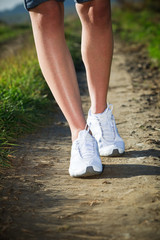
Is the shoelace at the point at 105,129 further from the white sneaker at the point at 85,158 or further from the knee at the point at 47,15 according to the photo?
the knee at the point at 47,15

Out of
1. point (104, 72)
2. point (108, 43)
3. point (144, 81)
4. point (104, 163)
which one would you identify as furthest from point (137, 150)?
point (144, 81)

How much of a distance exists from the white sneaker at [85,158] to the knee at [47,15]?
601 millimetres

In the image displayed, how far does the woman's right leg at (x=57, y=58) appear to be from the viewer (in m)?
1.52

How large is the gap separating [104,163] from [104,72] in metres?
0.56

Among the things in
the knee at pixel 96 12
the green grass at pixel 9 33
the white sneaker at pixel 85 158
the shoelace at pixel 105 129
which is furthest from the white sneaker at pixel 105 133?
the green grass at pixel 9 33

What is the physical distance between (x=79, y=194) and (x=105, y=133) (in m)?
0.53

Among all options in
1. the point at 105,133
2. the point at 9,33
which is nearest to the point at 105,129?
the point at 105,133

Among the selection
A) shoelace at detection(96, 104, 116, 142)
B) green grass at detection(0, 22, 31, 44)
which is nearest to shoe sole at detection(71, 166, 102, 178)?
shoelace at detection(96, 104, 116, 142)

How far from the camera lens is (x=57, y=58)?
158 cm

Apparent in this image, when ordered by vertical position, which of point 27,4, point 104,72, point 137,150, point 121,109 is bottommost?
point 121,109

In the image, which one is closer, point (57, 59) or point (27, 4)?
point (27, 4)

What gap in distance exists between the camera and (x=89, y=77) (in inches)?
72.9

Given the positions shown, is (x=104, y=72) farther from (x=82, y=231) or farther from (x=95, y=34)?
(x=82, y=231)

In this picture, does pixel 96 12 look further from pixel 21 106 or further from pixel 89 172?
pixel 21 106
